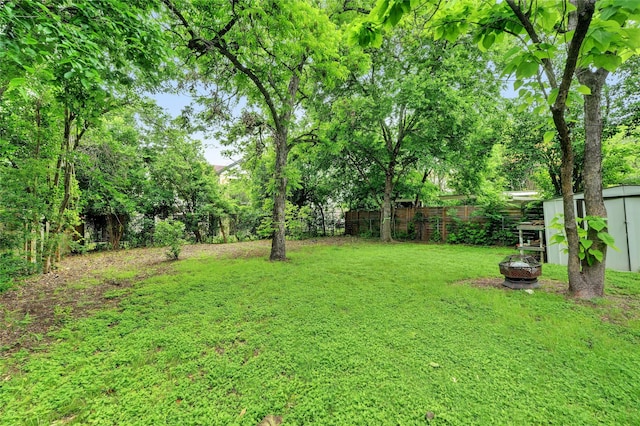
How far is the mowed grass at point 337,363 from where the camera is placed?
1737 millimetres

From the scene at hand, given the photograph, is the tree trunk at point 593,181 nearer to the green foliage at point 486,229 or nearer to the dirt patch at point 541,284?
the dirt patch at point 541,284

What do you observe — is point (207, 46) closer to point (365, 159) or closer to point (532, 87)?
point (532, 87)

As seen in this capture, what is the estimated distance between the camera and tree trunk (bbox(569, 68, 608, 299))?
3.52 meters

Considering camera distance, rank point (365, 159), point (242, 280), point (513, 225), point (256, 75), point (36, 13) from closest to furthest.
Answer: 1. point (36, 13)
2. point (242, 280)
3. point (256, 75)
4. point (513, 225)
5. point (365, 159)

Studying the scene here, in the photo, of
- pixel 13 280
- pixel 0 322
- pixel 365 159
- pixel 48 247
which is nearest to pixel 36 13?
pixel 0 322

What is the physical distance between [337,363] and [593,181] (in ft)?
14.1

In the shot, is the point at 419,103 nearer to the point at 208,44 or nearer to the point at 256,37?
the point at 256,37

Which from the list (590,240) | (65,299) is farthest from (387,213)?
(65,299)

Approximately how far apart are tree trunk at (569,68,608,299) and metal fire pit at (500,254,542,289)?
21.5 inches

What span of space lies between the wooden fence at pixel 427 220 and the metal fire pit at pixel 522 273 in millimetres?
6078

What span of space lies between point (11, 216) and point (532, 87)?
25.7 feet

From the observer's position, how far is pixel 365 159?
1288cm

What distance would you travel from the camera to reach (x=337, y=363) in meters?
2.27

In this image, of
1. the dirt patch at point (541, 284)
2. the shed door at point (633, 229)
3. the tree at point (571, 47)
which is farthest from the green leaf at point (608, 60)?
the shed door at point (633, 229)
